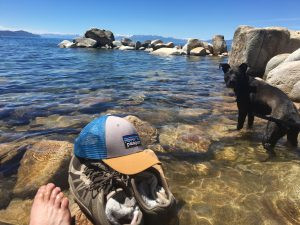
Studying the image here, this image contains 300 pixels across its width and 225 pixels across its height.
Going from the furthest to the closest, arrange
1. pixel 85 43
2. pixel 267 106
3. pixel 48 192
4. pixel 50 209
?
1. pixel 85 43
2. pixel 267 106
3. pixel 48 192
4. pixel 50 209

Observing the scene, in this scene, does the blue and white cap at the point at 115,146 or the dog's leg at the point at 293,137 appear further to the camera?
the dog's leg at the point at 293,137

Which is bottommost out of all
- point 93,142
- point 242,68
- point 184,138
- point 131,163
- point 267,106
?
point 184,138

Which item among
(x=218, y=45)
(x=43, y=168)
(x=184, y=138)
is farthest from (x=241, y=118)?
(x=218, y=45)

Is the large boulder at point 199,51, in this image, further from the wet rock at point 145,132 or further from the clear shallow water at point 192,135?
the wet rock at point 145,132

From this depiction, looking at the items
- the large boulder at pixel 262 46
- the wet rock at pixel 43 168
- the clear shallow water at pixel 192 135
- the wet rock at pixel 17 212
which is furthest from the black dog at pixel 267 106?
the large boulder at pixel 262 46

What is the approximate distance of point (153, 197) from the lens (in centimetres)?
325

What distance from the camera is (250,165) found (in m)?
5.78

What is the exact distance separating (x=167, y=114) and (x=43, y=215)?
591 cm

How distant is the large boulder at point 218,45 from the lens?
40291 mm

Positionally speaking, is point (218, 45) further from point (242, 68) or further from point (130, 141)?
point (130, 141)

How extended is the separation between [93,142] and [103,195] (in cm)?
61

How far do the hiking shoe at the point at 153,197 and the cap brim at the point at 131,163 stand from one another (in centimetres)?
11

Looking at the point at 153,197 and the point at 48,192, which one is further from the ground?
the point at 153,197

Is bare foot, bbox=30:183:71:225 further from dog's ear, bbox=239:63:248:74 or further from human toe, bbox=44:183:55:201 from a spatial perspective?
dog's ear, bbox=239:63:248:74
